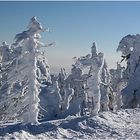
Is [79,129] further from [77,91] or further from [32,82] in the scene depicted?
[77,91]

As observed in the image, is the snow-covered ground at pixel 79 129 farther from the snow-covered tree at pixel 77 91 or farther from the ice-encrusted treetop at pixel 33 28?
the ice-encrusted treetop at pixel 33 28

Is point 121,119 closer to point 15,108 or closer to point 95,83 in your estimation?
point 95,83

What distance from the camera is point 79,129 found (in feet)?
102

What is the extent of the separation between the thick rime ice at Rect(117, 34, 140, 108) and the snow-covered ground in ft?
47.6

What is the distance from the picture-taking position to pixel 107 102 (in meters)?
53.4

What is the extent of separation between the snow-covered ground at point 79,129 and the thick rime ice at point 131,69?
571 inches

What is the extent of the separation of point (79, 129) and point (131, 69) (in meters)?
22.6

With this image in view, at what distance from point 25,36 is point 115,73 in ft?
142

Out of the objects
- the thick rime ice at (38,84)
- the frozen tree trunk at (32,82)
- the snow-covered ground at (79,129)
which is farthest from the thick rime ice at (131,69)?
the frozen tree trunk at (32,82)

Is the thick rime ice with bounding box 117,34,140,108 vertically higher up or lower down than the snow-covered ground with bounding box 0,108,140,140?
higher up

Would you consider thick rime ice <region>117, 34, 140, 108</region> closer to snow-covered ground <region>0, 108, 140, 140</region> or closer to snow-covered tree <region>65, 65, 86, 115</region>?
snow-covered tree <region>65, 65, 86, 115</region>

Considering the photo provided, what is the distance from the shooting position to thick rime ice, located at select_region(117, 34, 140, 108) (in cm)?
4931

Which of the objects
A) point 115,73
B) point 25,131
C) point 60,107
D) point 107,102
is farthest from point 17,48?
point 115,73

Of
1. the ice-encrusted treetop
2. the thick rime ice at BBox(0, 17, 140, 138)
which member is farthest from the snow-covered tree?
the ice-encrusted treetop
